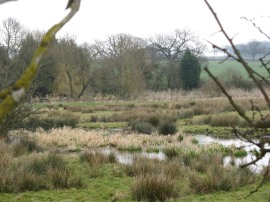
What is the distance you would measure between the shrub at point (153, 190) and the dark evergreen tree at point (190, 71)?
38385 mm

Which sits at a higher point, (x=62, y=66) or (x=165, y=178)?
(x=62, y=66)

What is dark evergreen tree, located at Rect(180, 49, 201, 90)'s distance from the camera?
147ft

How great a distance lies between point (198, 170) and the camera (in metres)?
9.17

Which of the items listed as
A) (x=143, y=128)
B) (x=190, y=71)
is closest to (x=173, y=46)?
(x=190, y=71)

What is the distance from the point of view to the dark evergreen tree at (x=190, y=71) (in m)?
44.8

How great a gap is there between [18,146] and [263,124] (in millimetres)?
11036

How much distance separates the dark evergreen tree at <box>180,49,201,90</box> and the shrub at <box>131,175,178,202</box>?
38385 mm

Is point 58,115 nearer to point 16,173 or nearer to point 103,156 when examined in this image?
point 103,156

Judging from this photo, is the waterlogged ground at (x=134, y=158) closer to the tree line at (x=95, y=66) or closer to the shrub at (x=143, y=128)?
the shrub at (x=143, y=128)

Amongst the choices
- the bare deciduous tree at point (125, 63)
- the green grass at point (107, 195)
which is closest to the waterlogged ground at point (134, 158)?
the green grass at point (107, 195)

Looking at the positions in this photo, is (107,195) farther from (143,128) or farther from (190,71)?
(190,71)

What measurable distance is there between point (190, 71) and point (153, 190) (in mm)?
38663

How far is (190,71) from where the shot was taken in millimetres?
44781

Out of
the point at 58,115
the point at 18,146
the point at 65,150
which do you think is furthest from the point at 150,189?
the point at 58,115
